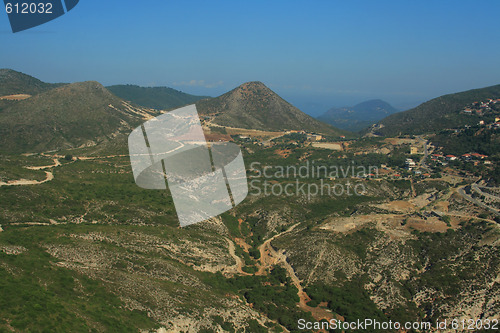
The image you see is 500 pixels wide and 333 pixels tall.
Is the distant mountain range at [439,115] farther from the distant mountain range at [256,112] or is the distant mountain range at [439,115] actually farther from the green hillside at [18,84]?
the green hillside at [18,84]

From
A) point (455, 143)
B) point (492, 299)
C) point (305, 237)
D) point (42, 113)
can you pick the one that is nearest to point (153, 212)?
point (305, 237)

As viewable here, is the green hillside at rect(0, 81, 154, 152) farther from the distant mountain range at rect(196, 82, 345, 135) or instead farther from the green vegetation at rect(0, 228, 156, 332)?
the green vegetation at rect(0, 228, 156, 332)

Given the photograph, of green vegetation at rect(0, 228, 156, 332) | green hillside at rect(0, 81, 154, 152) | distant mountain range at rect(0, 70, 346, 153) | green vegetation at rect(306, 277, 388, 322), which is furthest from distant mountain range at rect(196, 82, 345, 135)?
green vegetation at rect(0, 228, 156, 332)

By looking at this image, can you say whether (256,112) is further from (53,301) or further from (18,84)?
(53,301)

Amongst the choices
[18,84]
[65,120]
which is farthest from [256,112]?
[18,84]

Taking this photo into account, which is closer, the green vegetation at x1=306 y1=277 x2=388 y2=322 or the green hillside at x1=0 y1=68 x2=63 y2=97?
the green vegetation at x1=306 y1=277 x2=388 y2=322

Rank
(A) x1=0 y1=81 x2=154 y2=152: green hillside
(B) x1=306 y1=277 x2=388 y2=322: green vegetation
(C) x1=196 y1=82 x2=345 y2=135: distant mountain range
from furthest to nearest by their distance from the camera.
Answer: (C) x1=196 y1=82 x2=345 y2=135: distant mountain range < (A) x1=0 y1=81 x2=154 y2=152: green hillside < (B) x1=306 y1=277 x2=388 y2=322: green vegetation
